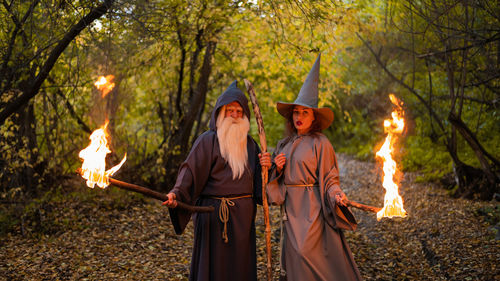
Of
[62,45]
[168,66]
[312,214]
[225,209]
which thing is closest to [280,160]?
[312,214]

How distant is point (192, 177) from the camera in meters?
3.54

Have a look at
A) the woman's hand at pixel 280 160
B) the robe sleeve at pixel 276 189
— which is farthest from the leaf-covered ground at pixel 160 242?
the woman's hand at pixel 280 160

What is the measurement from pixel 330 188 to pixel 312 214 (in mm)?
273

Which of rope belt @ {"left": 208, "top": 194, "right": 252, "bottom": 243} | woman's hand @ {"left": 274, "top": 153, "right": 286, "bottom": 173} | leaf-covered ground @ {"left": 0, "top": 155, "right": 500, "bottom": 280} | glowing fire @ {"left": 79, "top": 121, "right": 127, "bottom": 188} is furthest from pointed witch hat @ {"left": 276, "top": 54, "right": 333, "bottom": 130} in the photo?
leaf-covered ground @ {"left": 0, "top": 155, "right": 500, "bottom": 280}

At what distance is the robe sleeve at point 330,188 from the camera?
3.27 meters

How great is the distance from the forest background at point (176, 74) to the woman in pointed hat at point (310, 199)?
1.98m

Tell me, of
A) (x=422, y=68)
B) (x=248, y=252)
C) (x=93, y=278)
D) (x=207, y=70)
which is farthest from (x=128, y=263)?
(x=422, y=68)

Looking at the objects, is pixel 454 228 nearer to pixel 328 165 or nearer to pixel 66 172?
pixel 328 165

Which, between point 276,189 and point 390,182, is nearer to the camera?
point 390,182

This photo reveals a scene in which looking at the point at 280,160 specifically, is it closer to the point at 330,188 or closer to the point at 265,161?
the point at 265,161

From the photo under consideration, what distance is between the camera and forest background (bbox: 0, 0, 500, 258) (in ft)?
18.1

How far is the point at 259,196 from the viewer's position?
3746 millimetres

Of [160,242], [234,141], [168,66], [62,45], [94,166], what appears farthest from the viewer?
[168,66]

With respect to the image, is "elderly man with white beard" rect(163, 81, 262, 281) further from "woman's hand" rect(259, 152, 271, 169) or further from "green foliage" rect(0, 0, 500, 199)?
"green foliage" rect(0, 0, 500, 199)
